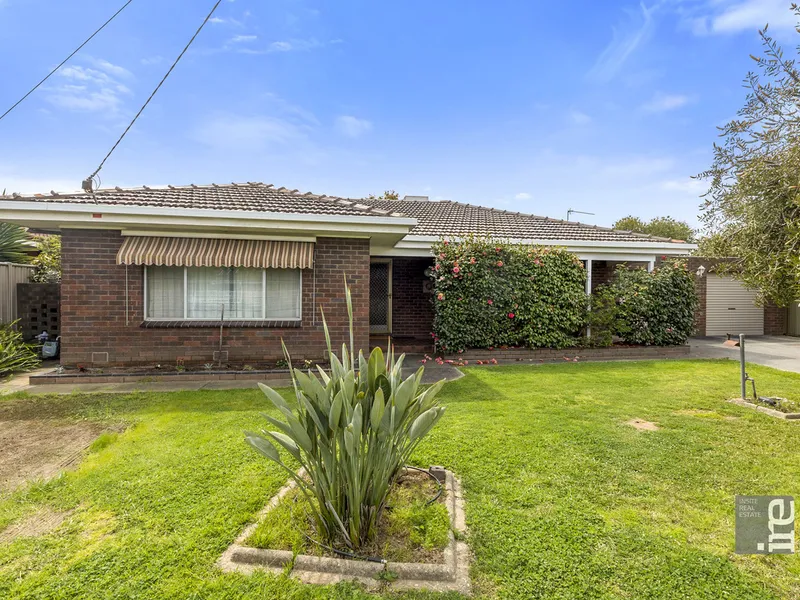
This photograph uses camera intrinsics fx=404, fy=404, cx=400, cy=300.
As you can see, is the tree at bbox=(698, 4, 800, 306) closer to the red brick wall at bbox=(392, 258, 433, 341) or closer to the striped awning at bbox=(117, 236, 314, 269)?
the striped awning at bbox=(117, 236, 314, 269)

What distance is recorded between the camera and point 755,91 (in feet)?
16.4

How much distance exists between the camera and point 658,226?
42.2 m

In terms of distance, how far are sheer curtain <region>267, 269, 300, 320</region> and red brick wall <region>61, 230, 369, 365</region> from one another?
0.24 meters

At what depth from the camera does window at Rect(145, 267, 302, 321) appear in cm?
920

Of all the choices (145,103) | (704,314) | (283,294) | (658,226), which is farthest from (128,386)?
(658,226)

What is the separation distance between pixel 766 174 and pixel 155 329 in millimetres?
10979

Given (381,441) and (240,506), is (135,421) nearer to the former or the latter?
(240,506)

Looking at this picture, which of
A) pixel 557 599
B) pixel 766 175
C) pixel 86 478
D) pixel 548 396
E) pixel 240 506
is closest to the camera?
pixel 557 599

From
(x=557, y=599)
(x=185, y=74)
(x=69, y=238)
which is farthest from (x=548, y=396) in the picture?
(x=69, y=238)

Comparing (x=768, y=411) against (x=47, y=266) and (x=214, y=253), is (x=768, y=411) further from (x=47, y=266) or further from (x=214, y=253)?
(x=47, y=266)

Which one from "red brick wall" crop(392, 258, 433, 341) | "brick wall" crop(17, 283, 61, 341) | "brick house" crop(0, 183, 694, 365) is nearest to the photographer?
"brick house" crop(0, 183, 694, 365)

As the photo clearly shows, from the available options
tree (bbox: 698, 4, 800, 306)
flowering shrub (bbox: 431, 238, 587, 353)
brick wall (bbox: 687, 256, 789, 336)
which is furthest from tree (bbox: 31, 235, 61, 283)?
brick wall (bbox: 687, 256, 789, 336)

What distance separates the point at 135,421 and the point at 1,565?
3.33 meters

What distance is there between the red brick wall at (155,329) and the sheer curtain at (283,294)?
24 cm
